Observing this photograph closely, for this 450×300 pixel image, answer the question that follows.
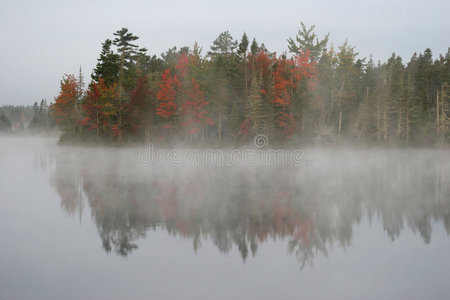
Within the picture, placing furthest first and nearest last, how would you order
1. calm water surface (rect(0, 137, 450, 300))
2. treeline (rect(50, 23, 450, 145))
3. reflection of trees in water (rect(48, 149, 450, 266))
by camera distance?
1. treeline (rect(50, 23, 450, 145))
2. reflection of trees in water (rect(48, 149, 450, 266))
3. calm water surface (rect(0, 137, 450, 300))

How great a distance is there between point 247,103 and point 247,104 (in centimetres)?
55

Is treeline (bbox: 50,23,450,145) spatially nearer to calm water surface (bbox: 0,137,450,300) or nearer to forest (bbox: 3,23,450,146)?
forest (bbox: 3,23,450,146)

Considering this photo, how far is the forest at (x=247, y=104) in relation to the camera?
210 ft

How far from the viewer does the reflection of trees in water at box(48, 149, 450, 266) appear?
1429 centimetres

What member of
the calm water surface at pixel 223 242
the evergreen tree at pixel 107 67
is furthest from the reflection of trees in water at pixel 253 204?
the evergreen tree at pixel 107 67

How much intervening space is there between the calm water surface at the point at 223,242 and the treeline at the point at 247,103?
39.2 metres

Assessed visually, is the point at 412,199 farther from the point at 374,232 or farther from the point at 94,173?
the point at 94,173

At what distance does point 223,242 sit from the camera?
1352 centimetres

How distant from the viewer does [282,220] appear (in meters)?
16.4

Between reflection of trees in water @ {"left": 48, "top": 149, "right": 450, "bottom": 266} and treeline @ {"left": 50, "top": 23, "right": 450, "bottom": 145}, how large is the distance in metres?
31.8

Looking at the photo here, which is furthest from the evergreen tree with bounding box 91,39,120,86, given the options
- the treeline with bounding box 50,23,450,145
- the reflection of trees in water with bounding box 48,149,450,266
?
the reflection of trees in water with bounding box 48,149,450,266

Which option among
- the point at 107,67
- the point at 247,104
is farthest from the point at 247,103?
the point at 107,67

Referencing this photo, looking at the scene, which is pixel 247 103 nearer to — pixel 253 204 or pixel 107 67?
pixel 107 67

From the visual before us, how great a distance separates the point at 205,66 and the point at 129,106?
655 inches
